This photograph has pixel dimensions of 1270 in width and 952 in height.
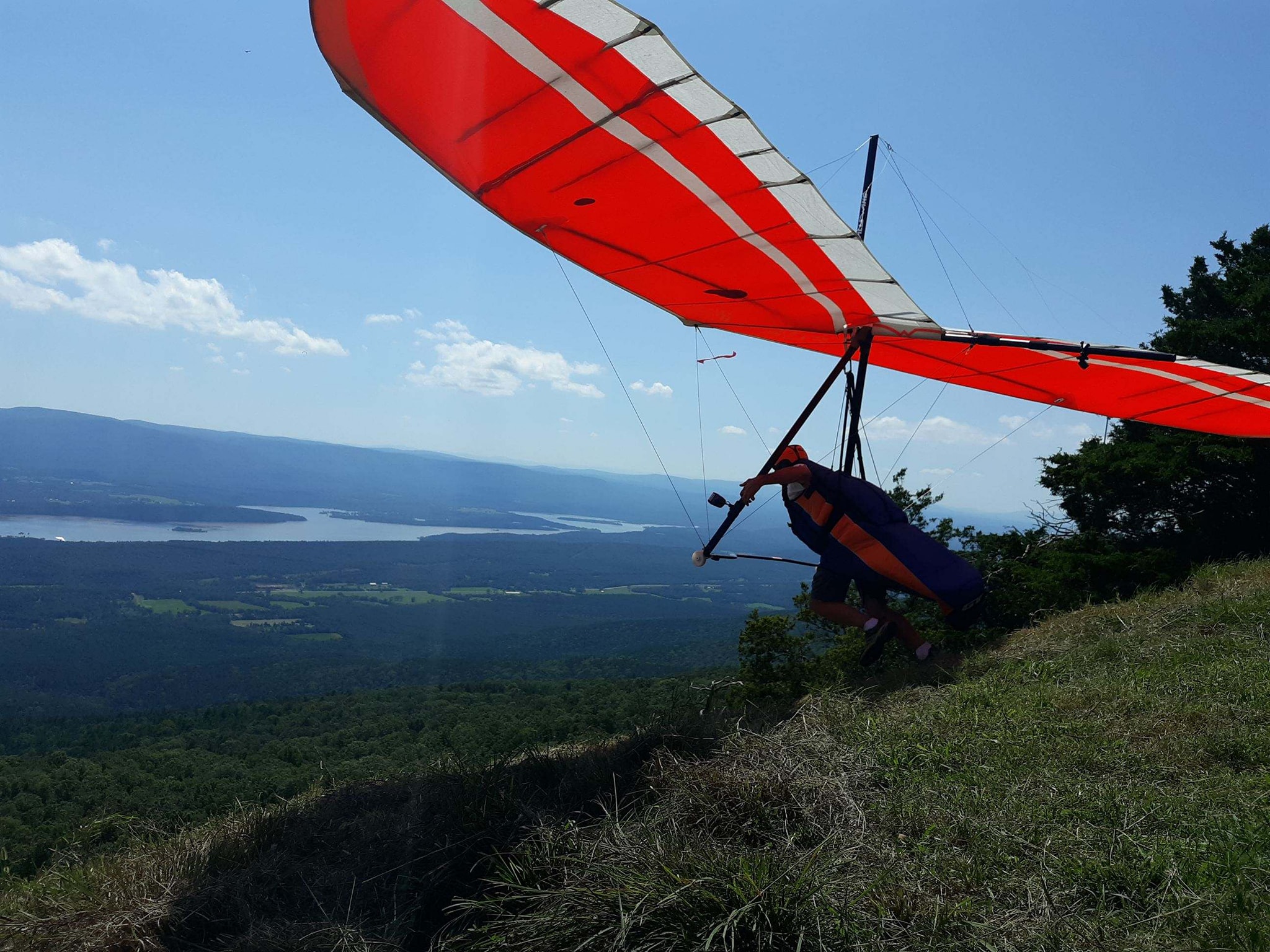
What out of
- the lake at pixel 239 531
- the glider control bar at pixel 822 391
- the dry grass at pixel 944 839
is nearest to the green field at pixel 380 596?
the lake at pixel 239 531

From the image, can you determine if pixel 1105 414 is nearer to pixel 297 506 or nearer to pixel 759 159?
pixel 759 159

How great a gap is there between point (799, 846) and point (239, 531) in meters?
140

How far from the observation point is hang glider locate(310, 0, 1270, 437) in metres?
3.09

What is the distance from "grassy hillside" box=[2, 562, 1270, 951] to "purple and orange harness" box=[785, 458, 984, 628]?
774 mm

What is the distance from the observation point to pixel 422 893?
9.16 ft

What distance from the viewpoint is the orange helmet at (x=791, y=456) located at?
17.5 ft

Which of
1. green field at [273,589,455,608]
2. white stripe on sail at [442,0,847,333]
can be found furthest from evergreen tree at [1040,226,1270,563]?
green field at [273,589,455,608]

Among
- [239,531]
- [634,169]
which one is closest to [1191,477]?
[634,169]

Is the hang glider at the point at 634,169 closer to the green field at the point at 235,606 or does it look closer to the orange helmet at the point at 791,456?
the orange helmet at the point at 791,456

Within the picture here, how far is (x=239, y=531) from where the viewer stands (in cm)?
12638

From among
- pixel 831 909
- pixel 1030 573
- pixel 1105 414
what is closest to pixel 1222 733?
pixel 831 909

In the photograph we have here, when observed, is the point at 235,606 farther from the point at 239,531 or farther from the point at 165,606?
the point at 239,531

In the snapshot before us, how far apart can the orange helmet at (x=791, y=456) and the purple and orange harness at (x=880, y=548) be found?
0.15 feet

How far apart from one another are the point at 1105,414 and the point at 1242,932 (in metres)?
6.86
